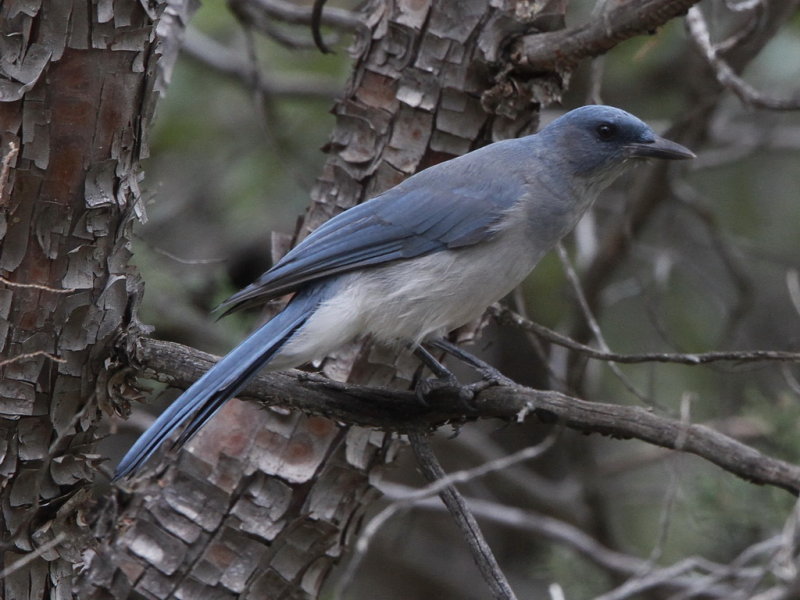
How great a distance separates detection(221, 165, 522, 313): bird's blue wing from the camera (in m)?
3.31

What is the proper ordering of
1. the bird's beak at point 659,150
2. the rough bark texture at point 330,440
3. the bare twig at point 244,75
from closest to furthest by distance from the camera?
the rough bark texture at point 330,440, the bird's beak at point 659,150, the bare twig at point 244,75

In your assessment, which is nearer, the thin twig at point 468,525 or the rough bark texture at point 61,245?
the rough bark texture at point 61,245

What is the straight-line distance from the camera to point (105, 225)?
2549 mm

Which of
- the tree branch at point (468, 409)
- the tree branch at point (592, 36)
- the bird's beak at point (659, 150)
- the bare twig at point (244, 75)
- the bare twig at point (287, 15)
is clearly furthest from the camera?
the bare twig at point (244, 75)

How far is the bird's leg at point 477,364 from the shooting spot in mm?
2943

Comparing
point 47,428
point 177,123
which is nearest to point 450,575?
point 177,123

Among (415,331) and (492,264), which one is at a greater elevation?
(492,264)

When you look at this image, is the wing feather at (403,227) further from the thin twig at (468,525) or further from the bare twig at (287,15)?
the bare twig at (287,15)

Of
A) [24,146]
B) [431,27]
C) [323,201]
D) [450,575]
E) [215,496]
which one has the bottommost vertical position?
[450,575]

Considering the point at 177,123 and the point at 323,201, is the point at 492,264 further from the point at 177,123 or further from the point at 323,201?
the point at 177,123

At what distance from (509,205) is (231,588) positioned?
157 centimetres

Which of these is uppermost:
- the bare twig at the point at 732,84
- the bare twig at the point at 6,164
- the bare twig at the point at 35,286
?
the bare twig at the point at 732,84

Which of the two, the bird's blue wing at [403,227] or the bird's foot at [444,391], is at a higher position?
the bird's blue wing at [403,227]

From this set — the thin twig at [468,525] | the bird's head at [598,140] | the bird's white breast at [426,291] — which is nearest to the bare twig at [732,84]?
the bird's head at [598,140]
